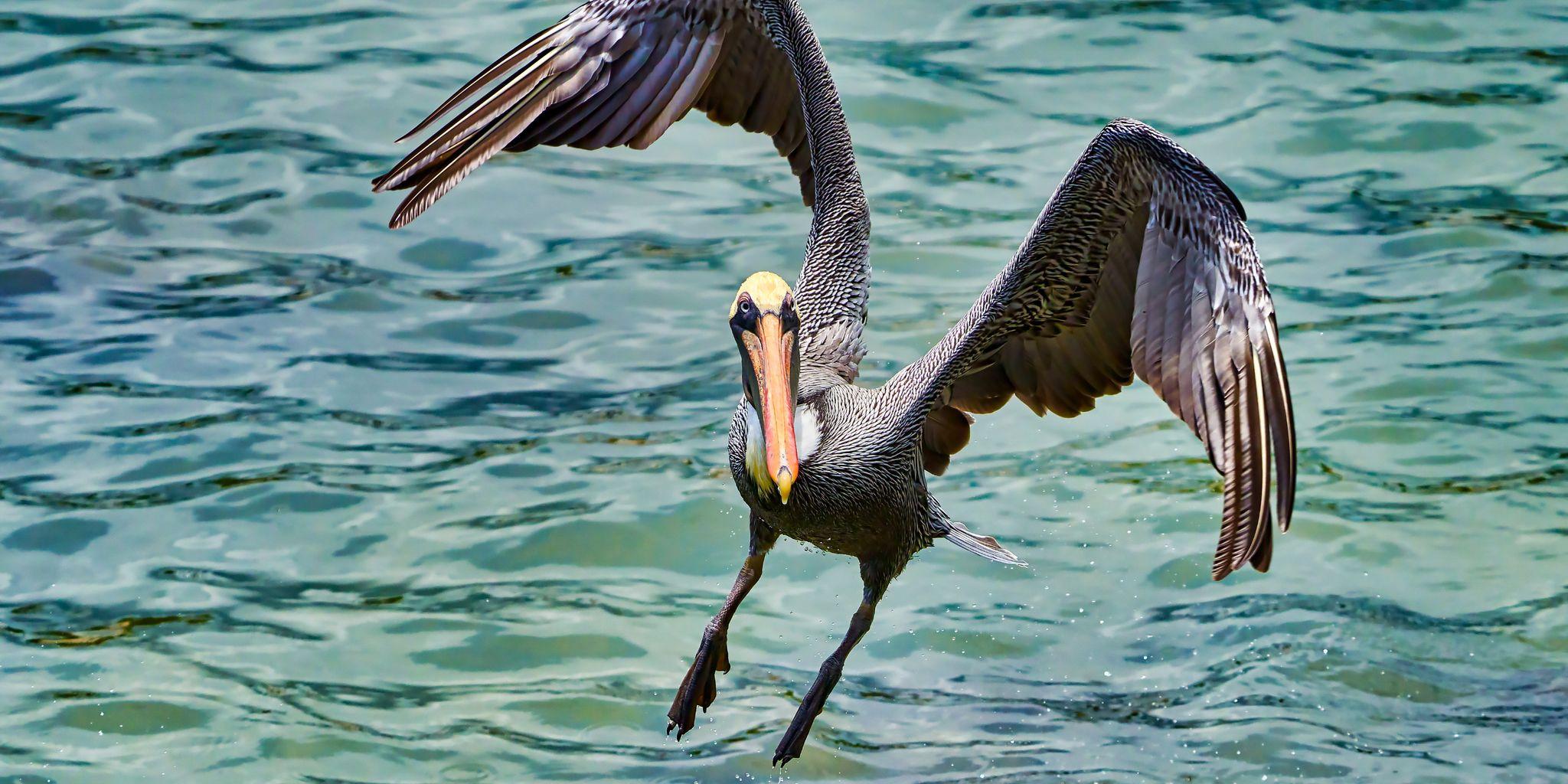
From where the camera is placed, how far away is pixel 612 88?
17.5 feet

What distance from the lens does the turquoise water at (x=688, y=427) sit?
20.3 ft

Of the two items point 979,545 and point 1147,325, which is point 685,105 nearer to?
point 1147,325

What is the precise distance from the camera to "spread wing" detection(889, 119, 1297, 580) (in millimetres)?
4629

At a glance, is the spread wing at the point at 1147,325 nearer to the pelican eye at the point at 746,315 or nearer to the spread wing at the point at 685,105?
the spread wing at the point at 685,105

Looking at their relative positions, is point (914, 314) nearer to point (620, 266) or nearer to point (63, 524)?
point (620, 266)

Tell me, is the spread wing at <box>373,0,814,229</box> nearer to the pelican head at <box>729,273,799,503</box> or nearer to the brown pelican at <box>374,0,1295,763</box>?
the brown pelican at <box>374,0,1295,763</box>

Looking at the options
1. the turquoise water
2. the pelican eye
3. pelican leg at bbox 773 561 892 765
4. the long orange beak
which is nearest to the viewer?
the long orange beak

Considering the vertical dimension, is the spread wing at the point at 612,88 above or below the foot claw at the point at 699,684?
above

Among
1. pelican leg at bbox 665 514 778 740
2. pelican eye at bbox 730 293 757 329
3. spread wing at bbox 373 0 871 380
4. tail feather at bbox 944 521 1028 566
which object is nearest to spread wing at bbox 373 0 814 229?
spread wing at bbox 373 0 871 380

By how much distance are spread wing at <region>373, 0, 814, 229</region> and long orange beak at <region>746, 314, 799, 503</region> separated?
849 mm

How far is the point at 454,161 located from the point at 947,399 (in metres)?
1.71

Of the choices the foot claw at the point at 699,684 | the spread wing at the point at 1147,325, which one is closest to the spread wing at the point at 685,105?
the spread wing at the point at 1147,325

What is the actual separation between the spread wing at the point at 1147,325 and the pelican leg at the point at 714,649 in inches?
23.7

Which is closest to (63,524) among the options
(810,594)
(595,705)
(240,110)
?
(595,705)
